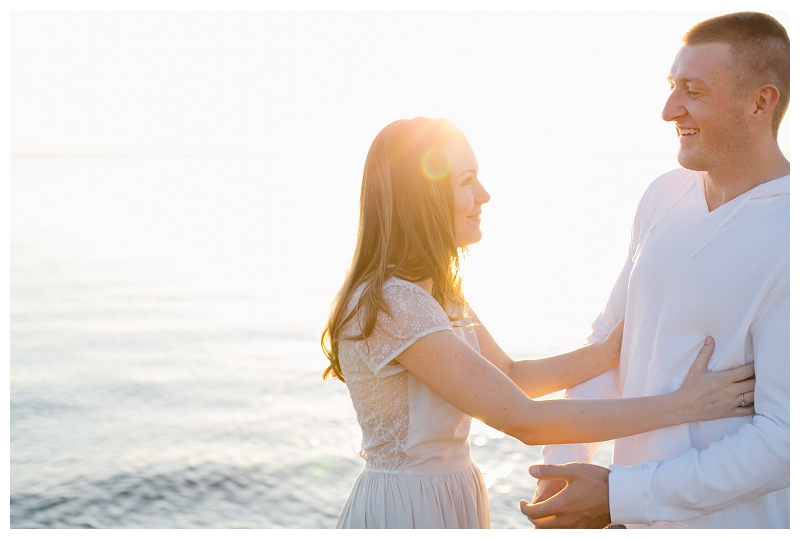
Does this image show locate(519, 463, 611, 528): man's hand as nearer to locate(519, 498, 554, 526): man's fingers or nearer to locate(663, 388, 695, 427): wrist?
locate(519, 498, 554, 526): man's fingers

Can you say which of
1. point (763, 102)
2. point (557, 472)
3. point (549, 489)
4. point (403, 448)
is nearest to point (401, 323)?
point (403, 448)

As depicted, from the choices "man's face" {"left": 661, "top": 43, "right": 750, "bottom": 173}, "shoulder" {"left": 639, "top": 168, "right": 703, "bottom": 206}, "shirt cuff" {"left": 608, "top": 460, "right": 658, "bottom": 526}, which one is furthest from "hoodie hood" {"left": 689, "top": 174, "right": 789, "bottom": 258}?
"shirt cuff" {"left": 608, "top": 460, "right": 658, "bottom": 526}

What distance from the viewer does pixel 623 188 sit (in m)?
59.2

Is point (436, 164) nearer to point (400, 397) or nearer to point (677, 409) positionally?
point (400, 397)

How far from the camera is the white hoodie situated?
248 cm

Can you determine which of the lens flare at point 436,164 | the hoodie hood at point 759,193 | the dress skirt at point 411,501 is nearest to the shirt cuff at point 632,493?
the dress skirt at point 411,501

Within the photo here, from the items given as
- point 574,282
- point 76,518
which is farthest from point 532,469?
point 574,282

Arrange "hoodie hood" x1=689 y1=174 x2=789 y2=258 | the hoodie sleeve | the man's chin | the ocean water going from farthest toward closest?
the ocean water
the man's chin
"hoodie hood" x1=689 y1=174 x2=789 y2=258
the hoodie sleeve

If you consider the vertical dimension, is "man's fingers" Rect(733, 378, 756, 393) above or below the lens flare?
below

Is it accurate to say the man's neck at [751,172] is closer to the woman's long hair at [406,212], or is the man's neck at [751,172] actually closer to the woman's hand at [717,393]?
the woman's hand at [717,393]

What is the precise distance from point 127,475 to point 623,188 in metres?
53.4

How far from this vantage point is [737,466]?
98.3 inches

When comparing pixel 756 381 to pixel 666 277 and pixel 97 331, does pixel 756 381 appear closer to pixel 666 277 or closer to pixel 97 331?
pixel 666 277

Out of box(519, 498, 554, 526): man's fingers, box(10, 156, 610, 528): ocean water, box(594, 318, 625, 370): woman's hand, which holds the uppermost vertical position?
box(594, 318, 625, 370): woman's hand
